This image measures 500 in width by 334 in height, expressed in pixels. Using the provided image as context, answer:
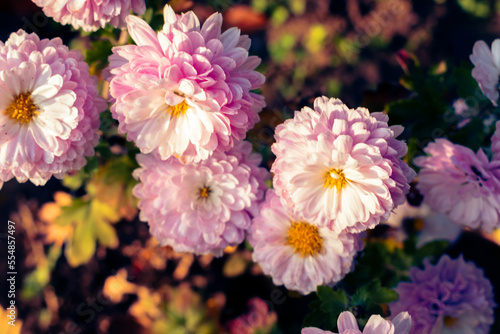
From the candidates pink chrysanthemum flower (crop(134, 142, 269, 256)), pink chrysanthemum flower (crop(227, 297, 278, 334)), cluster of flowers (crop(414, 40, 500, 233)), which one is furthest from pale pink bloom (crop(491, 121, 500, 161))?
pink chrysanthemum flower (crop(227, 297, 278, 334))

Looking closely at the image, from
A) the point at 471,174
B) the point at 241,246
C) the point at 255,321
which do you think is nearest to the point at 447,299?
the point at 471,174

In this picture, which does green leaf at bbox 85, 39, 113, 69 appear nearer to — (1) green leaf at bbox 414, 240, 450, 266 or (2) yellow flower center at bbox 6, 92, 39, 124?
(2) yellow flower center at bbox 6, 92, 39, 124

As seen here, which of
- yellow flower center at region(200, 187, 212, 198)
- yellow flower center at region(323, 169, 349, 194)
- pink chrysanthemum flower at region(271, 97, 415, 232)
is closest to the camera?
pink chrysanthemum flower at region(271, 97, 415, 232)

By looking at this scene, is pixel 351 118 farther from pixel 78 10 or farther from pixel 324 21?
pixel 324 21

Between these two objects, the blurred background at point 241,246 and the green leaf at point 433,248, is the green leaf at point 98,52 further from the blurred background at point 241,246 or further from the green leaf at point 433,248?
the green leaf at point 433,248

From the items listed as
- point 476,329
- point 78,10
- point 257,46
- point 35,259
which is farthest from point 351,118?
point 35,259
